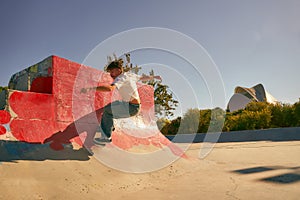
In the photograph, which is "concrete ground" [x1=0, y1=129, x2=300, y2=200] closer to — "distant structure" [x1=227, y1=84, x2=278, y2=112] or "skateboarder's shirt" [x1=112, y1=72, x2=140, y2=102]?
"skateboarder's shirt" [x1=112, y1=72, x2=140, y2=102]

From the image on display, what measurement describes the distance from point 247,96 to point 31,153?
3576 centimetres

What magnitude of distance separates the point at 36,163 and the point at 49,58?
179 centimetres

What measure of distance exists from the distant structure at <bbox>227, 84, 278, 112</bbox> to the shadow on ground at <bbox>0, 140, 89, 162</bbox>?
33.9 metres

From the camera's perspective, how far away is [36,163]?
2559mm

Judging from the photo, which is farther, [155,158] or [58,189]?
[155,158]

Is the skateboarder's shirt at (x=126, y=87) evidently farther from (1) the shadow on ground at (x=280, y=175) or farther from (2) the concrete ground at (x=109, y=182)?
(1) the shadow on ground at (x=280, y=175)

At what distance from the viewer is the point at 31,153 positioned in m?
2.74

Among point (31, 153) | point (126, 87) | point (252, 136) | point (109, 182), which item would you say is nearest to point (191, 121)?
point (252, 136)

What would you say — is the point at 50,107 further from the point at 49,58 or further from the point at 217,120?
the point at 217,120

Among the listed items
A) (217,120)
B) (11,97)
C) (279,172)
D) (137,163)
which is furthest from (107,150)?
(217,120)

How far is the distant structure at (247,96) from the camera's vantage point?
3319 centimetres

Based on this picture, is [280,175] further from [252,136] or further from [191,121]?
[191,121]

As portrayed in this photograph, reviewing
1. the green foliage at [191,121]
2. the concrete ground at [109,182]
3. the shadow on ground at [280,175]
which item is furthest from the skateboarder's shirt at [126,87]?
the green foliage at [191,121]

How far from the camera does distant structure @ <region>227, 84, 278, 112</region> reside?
33.2 meters
